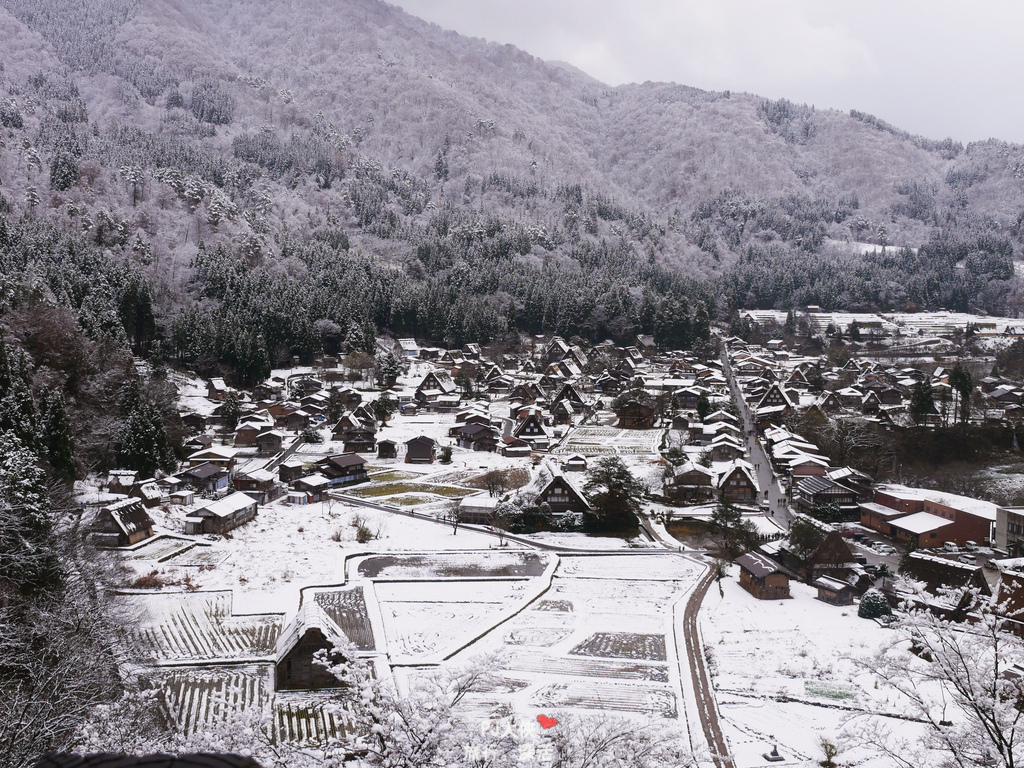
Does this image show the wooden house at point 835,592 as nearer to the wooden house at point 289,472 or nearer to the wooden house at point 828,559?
the wooden house at point 828,559

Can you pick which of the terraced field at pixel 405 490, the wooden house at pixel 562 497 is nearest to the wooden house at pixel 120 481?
the terraced field at pixel 405 490

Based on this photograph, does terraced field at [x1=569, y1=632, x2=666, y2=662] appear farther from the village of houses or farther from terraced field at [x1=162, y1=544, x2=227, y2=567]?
terraced field at [x1=162, y1=544, x2=227, y2=567]

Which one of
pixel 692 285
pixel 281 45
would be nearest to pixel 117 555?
pixel 692 285

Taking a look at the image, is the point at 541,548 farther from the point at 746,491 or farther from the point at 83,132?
the point at 83,132

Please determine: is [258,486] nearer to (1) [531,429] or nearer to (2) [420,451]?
(2) [420,451]

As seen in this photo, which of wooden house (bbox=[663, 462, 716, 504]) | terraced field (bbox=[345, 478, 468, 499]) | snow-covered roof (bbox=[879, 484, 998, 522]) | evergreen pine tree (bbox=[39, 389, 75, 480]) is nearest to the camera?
evergreen pine tree (bbox=[39, 389, 75, 480])

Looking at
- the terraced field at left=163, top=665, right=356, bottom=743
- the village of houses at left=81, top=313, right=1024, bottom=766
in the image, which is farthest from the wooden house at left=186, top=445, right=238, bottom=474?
the terraced field at left=163, top=665, right=356, bottom=743

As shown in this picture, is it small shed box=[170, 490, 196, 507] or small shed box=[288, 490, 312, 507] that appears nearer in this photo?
small shed box=[170, 490, 196, 507]
